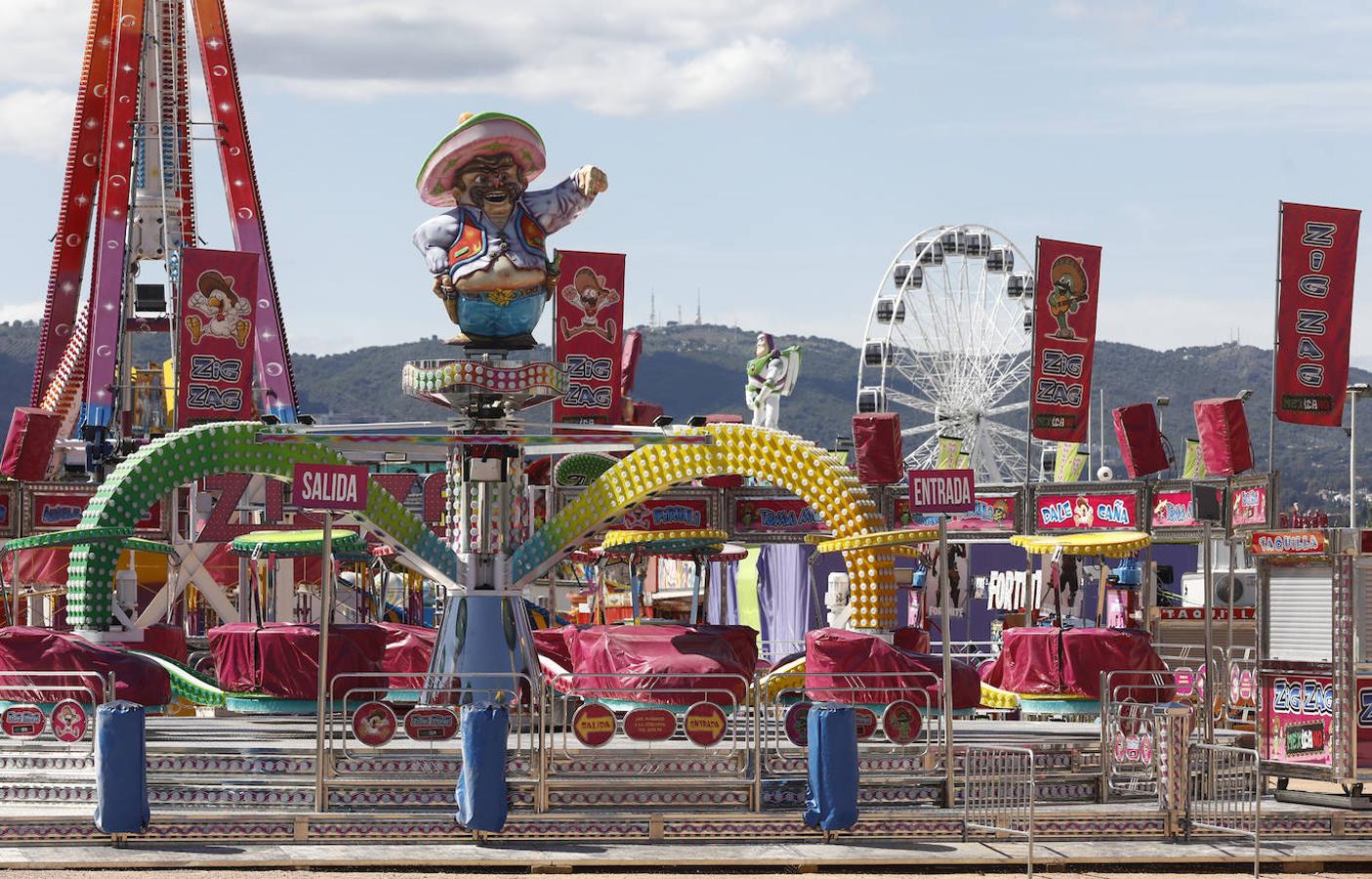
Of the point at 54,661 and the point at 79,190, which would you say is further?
the point at 79,190

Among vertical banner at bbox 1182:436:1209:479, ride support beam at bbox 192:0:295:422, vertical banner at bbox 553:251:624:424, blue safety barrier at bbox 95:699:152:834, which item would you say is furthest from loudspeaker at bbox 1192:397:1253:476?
ride support beam at bbox 192:0:295:422

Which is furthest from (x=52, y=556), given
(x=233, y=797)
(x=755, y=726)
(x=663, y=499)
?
(x=755, y=726)

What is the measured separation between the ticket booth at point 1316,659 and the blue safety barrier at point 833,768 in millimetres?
4477

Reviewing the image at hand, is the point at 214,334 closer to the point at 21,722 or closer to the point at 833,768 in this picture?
the point at 21,722

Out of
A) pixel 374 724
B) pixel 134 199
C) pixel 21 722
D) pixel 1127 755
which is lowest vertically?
pixel 1127 755

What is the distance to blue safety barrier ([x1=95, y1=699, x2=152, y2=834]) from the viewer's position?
680 inches

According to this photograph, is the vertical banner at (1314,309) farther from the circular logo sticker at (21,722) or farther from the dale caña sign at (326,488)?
the circular logo sticker at (21,722)

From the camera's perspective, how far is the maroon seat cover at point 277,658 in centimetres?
2398

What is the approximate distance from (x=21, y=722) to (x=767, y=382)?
28261 mm

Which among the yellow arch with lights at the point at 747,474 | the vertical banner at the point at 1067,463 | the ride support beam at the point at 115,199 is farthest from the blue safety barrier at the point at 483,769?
the vertical banner at the point at 1067,463

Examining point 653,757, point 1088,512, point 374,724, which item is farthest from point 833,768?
point 1088,512

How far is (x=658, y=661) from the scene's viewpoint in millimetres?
22844

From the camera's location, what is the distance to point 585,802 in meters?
18.7

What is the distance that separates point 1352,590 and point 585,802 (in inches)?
292
